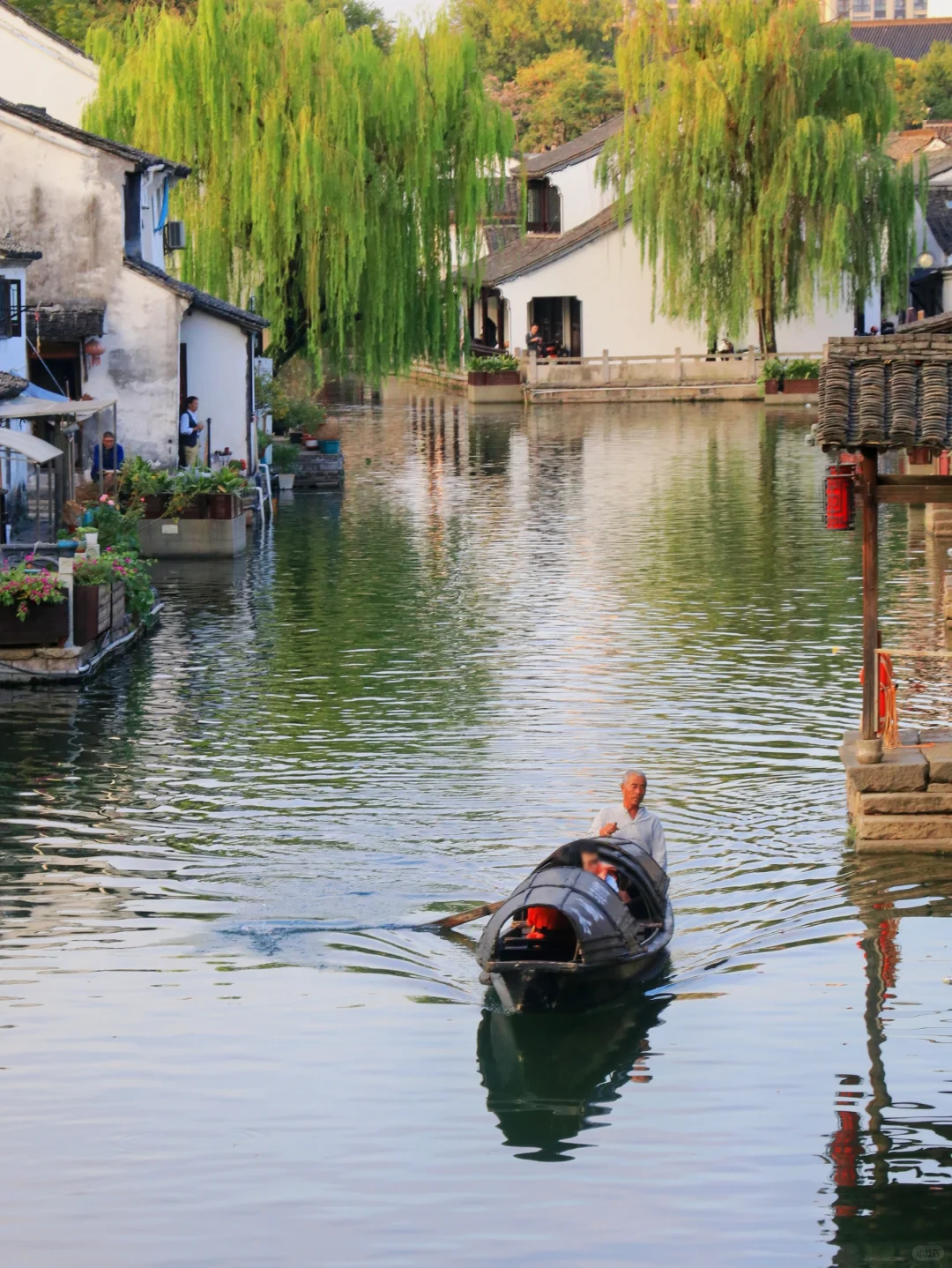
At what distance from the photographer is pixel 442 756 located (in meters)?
20.0

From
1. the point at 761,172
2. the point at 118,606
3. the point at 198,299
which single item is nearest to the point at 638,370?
the point at 761,172

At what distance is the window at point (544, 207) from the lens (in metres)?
75.0

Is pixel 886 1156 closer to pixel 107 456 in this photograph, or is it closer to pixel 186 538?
pixel 186 538

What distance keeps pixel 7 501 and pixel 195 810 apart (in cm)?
1358

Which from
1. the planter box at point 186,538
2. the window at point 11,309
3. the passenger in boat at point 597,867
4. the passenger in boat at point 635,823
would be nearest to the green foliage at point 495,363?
the planter box at point 186,538

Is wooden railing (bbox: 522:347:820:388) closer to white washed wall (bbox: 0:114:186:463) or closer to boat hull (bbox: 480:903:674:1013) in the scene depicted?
white washed wall (bbox: 0:114:186:463)

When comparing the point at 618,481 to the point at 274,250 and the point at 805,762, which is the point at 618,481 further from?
the point at 805,762

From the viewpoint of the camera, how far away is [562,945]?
1330 centimetres

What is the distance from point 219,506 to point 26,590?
1078cm

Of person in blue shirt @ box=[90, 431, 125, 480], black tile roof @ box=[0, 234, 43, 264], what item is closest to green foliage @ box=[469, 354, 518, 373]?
person in blue shirt @ box=[90, 431, 125, 480]

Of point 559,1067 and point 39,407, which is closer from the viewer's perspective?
point 559,1067

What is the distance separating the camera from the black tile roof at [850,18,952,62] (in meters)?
123

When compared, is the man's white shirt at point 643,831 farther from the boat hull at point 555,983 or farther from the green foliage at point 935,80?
the green foliage at point 935,80

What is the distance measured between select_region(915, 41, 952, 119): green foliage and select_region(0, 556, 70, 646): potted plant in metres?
95.8
